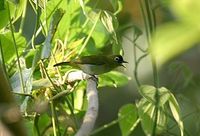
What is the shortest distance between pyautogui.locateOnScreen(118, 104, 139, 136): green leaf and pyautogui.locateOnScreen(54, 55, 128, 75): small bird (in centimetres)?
10

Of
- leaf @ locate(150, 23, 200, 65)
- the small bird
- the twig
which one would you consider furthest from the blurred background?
leaf @ locate(150, 23, 200, 65)

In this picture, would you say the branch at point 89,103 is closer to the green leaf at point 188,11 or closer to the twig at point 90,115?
the twig at point 90,115

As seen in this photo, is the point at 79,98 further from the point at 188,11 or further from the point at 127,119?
the point at 188,11

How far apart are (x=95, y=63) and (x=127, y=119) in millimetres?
172

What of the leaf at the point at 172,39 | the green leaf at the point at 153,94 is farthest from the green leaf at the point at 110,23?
the leaf at the point at 172,39

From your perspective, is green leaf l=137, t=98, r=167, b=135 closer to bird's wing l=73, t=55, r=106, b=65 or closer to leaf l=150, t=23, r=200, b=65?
bird's wing l=73, t=55, r=106, b=65

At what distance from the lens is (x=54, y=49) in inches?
36.6

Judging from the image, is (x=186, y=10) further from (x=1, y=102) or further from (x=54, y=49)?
(x=54, y=49)

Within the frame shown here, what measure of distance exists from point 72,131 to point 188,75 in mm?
325

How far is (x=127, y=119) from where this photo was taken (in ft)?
3.23

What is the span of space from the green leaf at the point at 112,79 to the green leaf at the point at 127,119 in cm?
7

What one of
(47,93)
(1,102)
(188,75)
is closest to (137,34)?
(188,75)

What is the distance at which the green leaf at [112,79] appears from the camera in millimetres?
1060

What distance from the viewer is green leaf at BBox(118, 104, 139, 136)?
3.20 ft
